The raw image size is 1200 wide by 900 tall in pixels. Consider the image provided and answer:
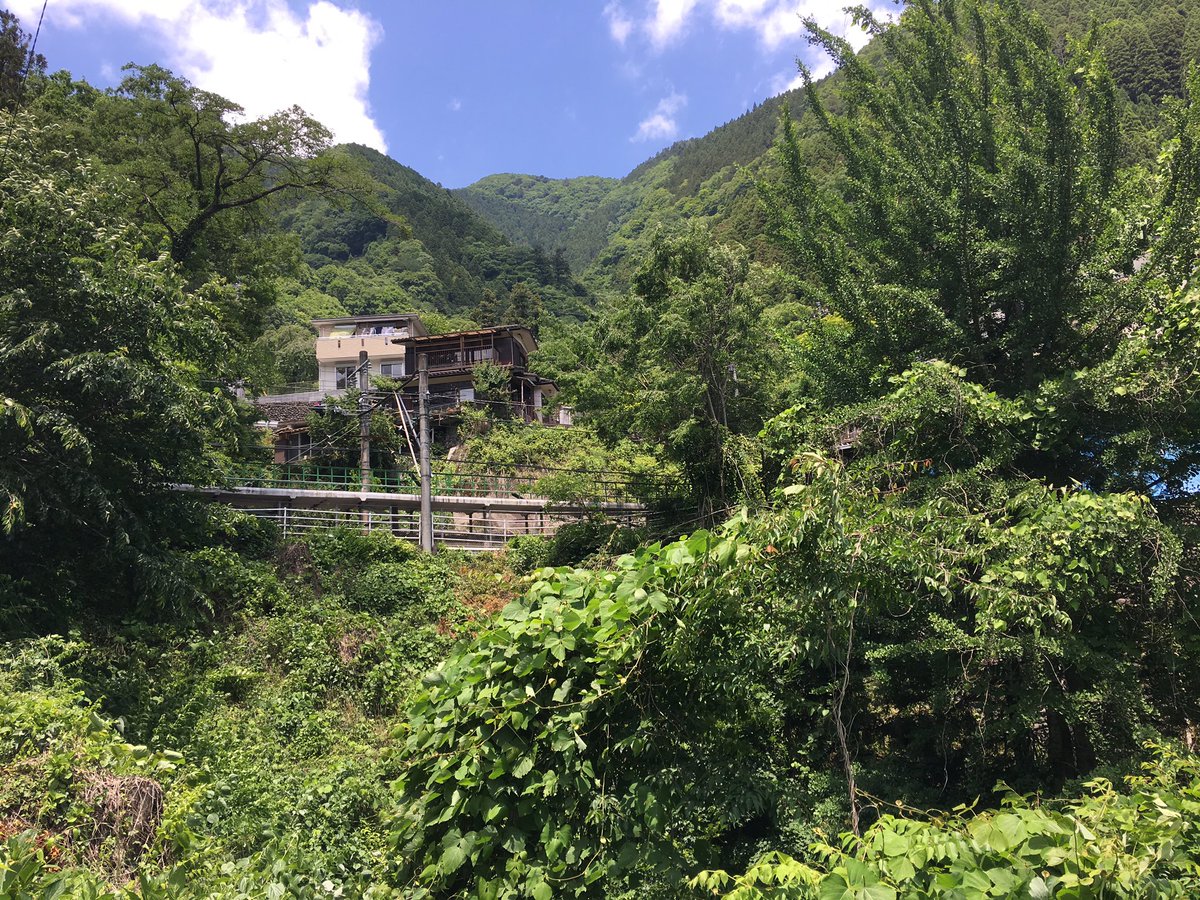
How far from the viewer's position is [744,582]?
393 centimetres

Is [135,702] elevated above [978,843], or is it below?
below

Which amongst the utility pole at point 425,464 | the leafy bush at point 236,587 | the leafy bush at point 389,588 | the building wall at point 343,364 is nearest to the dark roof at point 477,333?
the building wall at point 343,364

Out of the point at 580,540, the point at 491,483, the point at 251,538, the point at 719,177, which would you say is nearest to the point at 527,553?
the point at 580,540

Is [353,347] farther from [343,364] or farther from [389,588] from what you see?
[389,588]

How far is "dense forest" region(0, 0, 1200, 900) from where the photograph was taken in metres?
3.93

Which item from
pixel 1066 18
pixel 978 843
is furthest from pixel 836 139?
pixel 1066 18

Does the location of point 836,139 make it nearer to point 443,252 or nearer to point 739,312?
point 739,312

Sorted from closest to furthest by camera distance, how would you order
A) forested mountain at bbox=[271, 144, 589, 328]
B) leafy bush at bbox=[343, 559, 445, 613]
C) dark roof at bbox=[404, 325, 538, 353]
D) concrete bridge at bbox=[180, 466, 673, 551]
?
leafy bush at bbox=[343, 559, 445, 613], concrete bridge at bbox=[180, 466, 673, 551], dark roof at bbox=[404, 325, 538, 353], forested mountain at bbox=[271, 144, 589, 328]

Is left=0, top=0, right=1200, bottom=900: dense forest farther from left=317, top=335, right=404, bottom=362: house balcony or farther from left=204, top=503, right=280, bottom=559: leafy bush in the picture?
left=317, top=335, right=404, bottom=362: house balcony

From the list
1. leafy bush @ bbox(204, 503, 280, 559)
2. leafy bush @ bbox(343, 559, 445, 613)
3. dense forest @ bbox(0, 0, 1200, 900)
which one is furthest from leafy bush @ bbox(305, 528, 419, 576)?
leafy bush @ bbox(204, 503, 280, 559)

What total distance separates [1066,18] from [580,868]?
51103 millimetres

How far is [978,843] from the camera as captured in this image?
2.79 metres

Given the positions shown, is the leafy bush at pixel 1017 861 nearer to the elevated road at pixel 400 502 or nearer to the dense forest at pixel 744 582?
the dense forest at pixel 744 582

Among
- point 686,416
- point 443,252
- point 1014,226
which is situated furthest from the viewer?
point 443,252
